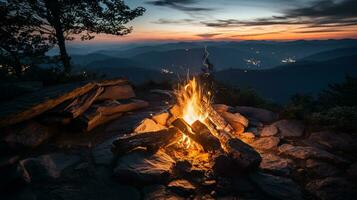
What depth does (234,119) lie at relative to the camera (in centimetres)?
766

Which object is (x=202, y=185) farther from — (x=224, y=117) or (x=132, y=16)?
(x=132, y=16)

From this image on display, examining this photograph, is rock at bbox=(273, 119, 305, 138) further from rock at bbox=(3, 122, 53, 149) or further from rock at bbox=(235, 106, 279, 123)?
rock at bbox=(3, 122, 53, 149)

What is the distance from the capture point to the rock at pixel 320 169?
192 inches

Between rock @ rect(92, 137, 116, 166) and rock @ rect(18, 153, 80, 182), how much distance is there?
340 mm

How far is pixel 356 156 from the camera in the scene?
5.63 metres

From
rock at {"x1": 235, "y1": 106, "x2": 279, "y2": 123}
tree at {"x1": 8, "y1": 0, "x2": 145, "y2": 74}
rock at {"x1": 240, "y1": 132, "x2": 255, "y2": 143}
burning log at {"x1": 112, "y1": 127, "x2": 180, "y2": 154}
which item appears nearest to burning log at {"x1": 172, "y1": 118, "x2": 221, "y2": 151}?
burning log at {"x1": 112, "y1": 127, "x2": 180, "y2": 154}

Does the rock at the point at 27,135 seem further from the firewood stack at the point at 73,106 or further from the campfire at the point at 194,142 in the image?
the campfire at the point at 194,142

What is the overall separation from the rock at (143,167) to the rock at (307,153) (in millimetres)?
2423

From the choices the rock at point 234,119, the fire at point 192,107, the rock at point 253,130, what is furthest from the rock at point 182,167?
the rock at point 234,119

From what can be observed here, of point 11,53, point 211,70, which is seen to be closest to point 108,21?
point 11,53

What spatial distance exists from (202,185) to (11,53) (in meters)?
13.4

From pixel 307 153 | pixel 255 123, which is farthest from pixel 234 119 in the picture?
pixel 307 153

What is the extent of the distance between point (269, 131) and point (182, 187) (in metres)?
3.49

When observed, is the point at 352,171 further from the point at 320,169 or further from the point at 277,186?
the point at 277,186
